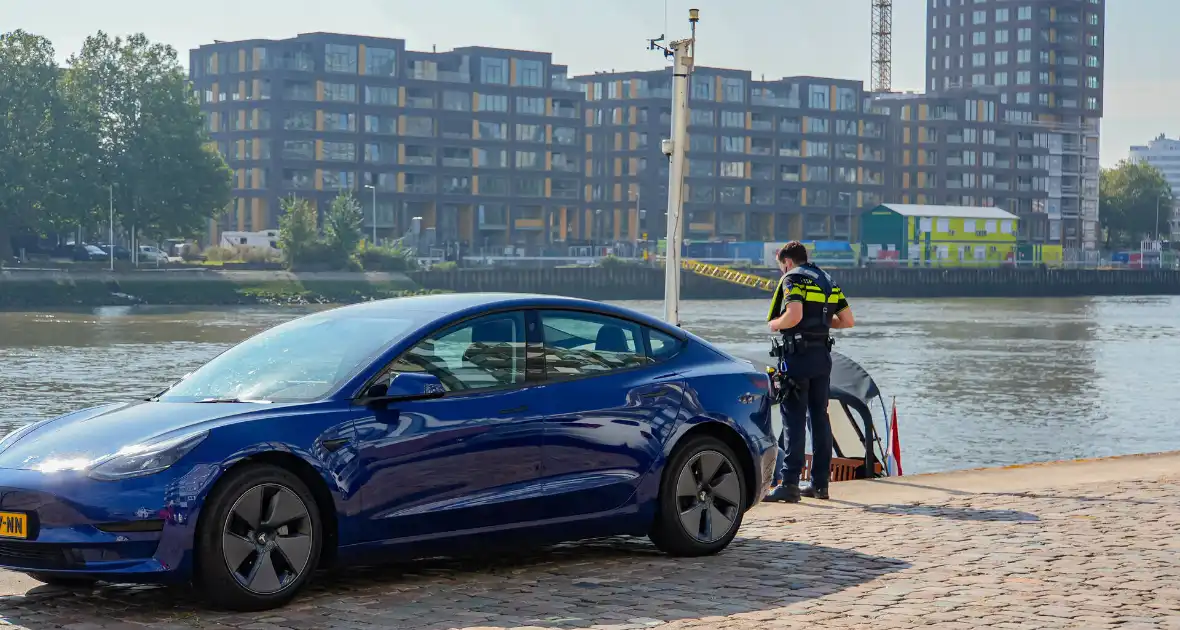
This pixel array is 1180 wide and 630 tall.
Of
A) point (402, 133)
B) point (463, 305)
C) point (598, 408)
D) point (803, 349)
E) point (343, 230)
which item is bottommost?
point (598, 408)

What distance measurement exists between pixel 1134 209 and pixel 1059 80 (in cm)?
1654

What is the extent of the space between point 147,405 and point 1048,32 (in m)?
193

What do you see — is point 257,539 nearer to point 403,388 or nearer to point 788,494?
point 403,388

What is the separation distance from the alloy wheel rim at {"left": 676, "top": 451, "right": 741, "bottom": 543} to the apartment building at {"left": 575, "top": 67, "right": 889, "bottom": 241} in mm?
138346

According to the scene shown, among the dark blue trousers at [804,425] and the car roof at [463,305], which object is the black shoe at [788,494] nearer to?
the dark blue trousers at [804,425]

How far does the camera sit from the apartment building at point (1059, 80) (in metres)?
185

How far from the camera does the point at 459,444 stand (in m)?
7.53

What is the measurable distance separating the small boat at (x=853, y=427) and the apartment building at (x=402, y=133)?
368 feet

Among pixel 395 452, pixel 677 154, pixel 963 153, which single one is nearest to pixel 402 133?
pixel 963 153

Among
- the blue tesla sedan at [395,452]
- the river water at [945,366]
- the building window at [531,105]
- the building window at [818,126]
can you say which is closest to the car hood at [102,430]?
the blue tesla sedan at [395,452]

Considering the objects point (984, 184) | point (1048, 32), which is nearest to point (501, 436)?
point (984, 184)

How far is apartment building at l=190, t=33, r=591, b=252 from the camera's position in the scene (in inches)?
5012

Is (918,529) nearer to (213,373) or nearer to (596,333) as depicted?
(596,333)

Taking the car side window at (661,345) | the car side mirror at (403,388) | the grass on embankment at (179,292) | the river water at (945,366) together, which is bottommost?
the river water at (945,366)
